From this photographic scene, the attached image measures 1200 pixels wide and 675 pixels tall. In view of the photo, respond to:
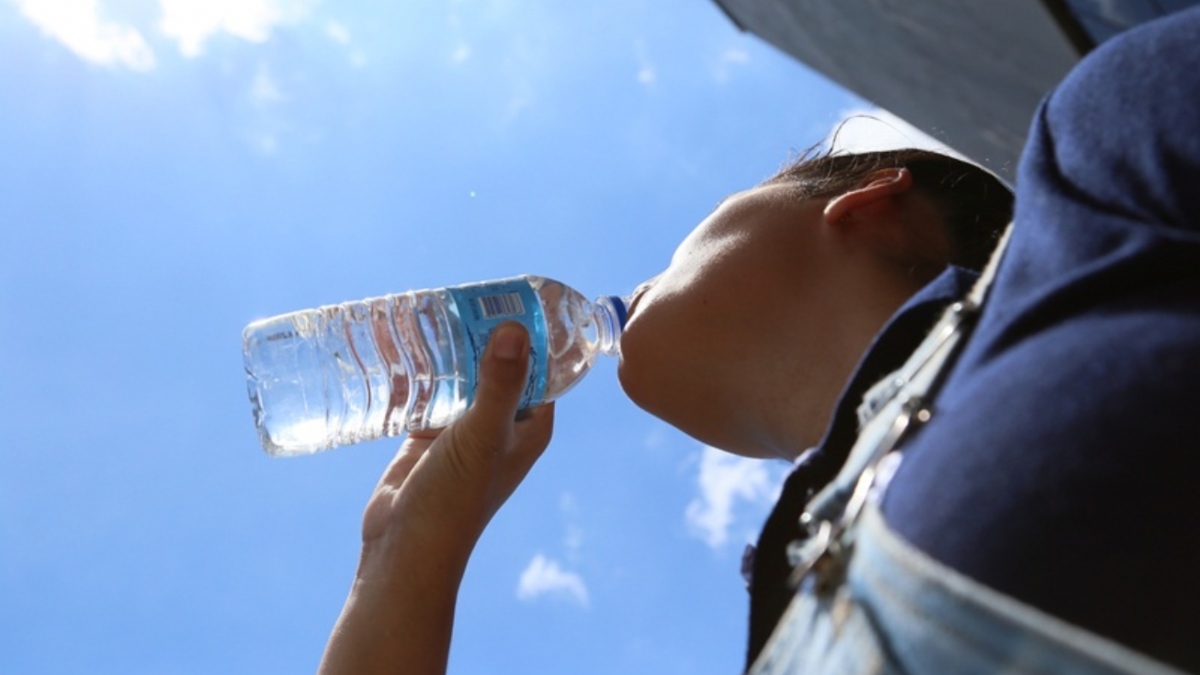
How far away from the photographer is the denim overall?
0.75 meters

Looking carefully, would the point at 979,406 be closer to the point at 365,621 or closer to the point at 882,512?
the point at 882,512

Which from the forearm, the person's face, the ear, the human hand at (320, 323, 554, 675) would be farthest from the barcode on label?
the ear

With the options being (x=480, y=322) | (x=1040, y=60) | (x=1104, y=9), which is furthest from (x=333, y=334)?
(x=1040, y=60)

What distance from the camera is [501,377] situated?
2350 millimetres

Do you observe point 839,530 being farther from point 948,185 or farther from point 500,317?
point 500,317

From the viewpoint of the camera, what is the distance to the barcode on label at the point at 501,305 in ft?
8.13

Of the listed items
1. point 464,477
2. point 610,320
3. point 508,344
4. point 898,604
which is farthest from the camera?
point 610,320

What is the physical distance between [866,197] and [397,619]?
1.34 meters

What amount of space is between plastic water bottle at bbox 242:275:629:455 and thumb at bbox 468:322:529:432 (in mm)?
370

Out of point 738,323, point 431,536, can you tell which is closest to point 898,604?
point 738,323

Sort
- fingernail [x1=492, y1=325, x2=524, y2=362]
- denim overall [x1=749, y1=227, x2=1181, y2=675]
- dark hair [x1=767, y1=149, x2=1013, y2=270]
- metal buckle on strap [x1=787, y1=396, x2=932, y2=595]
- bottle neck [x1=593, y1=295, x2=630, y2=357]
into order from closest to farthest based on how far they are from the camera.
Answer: denim overall [x1=749, y1=227, x2=1181, y2=675] → metal buckle on strap [x1=787, y1=396, x2=932, y2=595] → dark hair [x1=767, y1=149, x2=1013, y2=270] → fingernail [x1=492, y1=325, x2=524, y2=362] → bottle neck [x1=593, y1=295, x2=630, y2=357]

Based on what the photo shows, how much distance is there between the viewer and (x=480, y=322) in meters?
2.46

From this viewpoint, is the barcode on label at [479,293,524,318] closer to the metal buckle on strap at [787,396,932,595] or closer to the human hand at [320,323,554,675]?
the human hand at [320,323,554,675]

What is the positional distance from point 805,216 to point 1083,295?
1.03m
